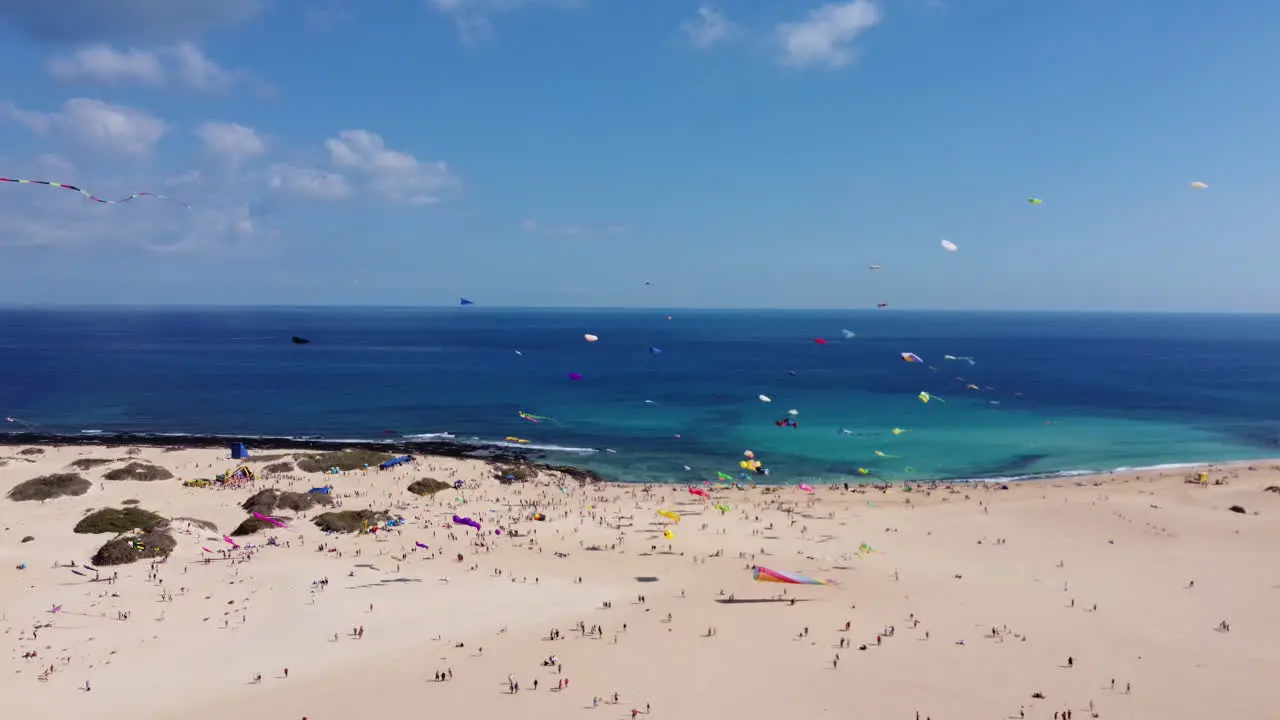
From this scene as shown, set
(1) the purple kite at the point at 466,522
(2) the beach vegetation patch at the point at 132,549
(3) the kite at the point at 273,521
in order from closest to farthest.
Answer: (2) the beach vegetation patch at the point at 132,549 → (1) the purple kite at the point at 466,522 → (3) the kite at the point at 273,521

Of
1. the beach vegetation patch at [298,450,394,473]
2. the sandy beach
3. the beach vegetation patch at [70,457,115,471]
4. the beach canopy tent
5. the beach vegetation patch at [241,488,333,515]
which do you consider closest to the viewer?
the sandy beach

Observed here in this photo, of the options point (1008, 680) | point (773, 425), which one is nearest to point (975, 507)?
point (1008, 680)

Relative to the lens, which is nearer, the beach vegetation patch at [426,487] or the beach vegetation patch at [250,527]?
the beach vegetation patch at [250,527]

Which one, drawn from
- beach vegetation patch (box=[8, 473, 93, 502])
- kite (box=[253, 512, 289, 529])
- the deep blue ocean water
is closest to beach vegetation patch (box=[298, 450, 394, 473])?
beach vegetation patch (box=[8, 473, 93, 502])

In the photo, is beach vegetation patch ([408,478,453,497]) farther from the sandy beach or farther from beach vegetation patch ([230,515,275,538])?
beach vegetation patch ([230,515,275,538])

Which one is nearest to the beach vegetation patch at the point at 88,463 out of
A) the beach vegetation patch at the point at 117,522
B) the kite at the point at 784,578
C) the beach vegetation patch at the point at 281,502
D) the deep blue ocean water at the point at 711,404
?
the beach vegetation patch at the point at 117,522

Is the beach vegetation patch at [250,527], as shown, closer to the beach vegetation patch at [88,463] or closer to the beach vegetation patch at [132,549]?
the beach vegetation patch at [132,549]

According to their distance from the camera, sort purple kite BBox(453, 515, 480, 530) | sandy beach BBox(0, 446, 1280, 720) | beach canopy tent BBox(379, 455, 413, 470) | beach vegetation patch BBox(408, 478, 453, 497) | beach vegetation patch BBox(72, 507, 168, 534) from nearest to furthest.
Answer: sandy beach BBox(0, 446, 1280, 720), beach vegetation patch BBox(72, 507, 168, 534), purple kite BBox(453, 515, 480, 530), beach vegetation patch BBox(408, 478, 453, 497), beach canopy tent BBox(379, 455, 413, 470)
